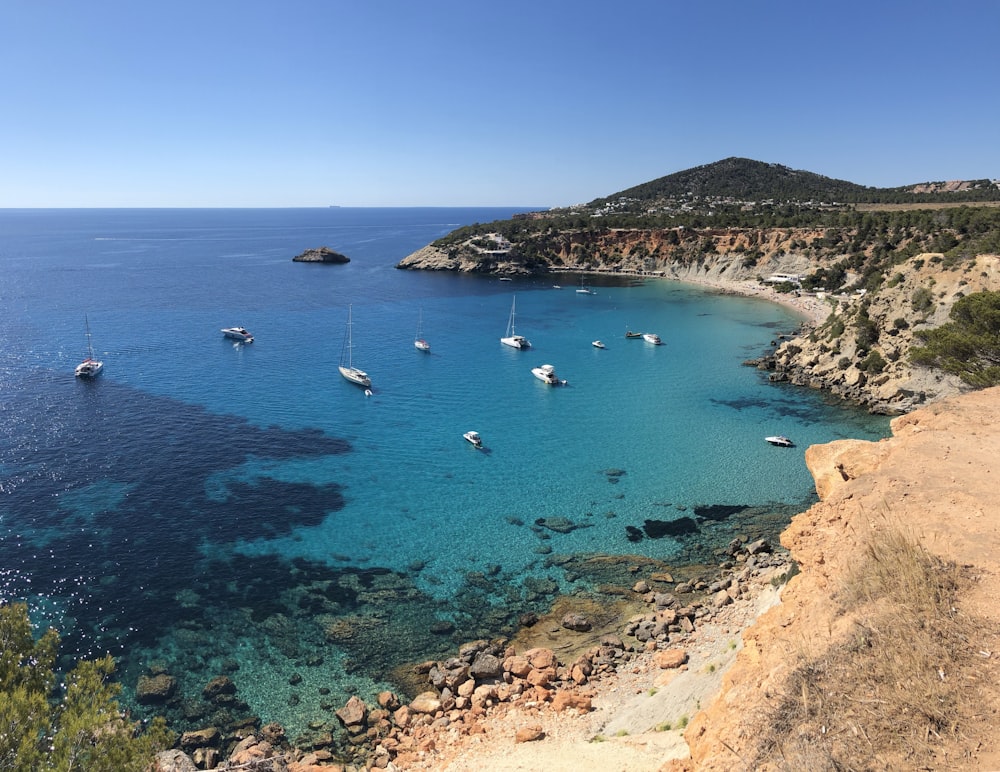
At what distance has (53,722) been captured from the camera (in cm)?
1245

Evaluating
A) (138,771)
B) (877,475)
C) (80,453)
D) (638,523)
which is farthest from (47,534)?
(877,475)

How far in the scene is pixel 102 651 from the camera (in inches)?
897

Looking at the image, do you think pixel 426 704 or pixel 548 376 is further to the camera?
pixel 548 376

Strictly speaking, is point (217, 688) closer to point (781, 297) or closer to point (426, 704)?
point (426, 704)

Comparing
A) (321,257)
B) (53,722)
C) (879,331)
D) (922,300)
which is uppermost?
(321,257)

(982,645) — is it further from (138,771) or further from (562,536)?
(562,536)

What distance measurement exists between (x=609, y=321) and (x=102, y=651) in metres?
74.4

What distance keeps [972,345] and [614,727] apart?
2782 centimetres

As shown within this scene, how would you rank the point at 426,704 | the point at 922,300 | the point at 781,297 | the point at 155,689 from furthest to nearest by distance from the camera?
the point at 781,297
the point at 922,300
the point at 155,689
the point at 426,704

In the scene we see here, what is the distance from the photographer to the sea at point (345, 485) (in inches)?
953

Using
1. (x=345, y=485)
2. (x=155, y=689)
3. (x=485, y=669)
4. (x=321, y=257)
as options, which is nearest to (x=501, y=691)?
(x=485, y=669)

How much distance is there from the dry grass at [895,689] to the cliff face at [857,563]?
1.4 inches

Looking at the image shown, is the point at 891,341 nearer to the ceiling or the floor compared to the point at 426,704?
nearer to the ceiling

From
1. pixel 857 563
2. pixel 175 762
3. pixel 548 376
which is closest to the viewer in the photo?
pixel 857 563
